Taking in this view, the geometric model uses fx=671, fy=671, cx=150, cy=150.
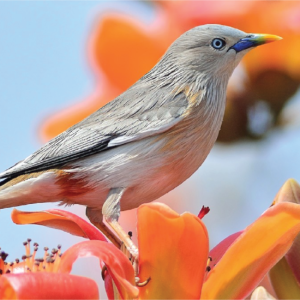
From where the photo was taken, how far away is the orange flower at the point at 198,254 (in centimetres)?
146

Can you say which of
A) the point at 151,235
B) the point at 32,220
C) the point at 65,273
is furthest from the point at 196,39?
the point at 65,273

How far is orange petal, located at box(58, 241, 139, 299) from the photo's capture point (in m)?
1.46

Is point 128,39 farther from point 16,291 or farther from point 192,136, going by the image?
point 16,291

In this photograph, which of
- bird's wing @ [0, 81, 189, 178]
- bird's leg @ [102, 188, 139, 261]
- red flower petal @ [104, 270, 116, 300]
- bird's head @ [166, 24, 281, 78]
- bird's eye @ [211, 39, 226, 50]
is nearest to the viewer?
red flower petal @ [104, 270, 116, 300]

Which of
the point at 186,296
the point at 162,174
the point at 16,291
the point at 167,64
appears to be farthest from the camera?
the point at 167,64

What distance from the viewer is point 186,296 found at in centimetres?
153

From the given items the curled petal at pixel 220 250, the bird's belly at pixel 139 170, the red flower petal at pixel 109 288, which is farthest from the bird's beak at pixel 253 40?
the red flower petal at pixel 109 288

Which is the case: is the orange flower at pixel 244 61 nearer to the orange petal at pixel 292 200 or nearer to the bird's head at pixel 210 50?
the bird's head at pixel 210 50

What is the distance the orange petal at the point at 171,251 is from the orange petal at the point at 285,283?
0.56 feet

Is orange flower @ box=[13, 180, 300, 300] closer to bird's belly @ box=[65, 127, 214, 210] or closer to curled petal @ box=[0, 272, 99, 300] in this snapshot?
curled petal @ box=[0, 272, 99, 300]

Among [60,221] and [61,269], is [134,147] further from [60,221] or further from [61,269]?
[61,269]

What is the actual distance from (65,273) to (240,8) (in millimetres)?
1429

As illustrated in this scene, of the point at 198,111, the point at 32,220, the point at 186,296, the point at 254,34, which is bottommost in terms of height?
the point at 186,296

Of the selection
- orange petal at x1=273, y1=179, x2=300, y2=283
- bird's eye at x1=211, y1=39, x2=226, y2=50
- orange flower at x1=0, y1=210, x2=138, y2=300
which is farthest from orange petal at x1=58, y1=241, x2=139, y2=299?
bird's eye at x1=211, y1=39, x2=226, y2=50
